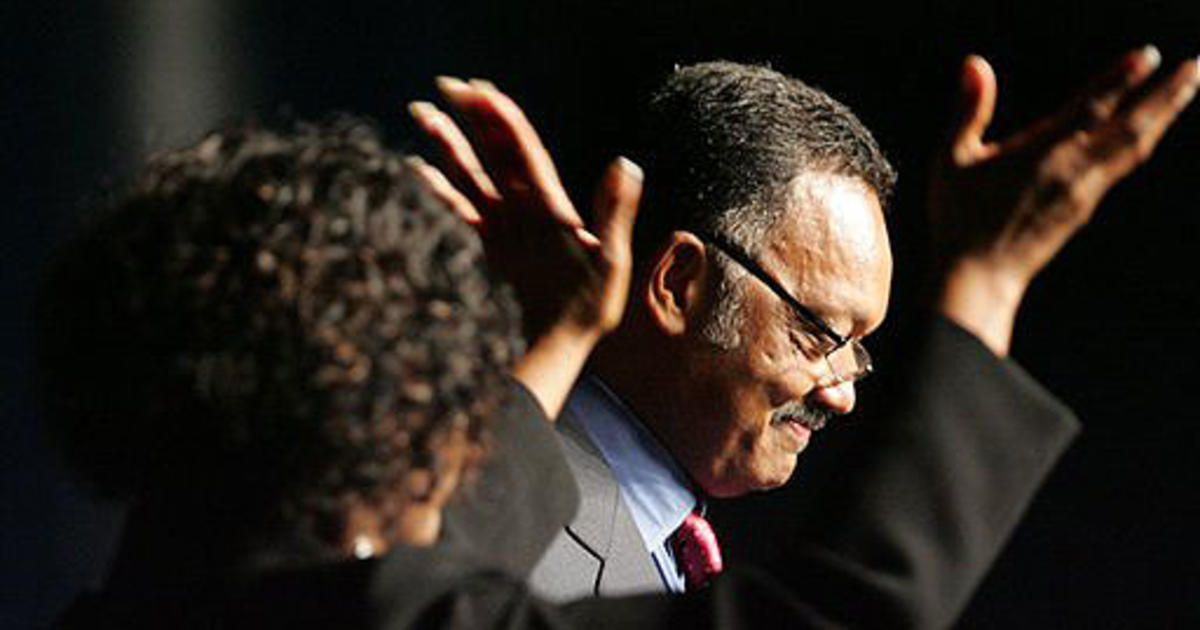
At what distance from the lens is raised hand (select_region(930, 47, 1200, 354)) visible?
41.1 inches

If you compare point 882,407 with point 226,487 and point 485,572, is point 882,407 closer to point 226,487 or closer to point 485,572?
point 485,572

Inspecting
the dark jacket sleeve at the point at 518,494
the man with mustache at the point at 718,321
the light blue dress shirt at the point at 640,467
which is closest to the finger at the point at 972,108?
the dark jacket sleeve at the point at 518,494


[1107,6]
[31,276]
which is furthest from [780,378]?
[1107,6]

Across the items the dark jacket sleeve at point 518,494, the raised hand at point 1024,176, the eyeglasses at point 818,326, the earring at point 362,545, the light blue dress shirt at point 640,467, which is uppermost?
the raised hand at point 1024,176

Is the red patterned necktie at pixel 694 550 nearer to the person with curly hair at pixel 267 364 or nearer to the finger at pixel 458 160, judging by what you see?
the finger at pixel 458 160

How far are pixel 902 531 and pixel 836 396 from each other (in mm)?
1090

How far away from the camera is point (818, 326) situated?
2.14m

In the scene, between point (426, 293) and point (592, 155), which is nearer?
point (426, 293)

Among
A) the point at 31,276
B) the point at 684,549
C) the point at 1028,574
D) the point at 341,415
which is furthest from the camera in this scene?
the point at 1028,574

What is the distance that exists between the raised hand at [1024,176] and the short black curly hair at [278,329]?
0.24 metres

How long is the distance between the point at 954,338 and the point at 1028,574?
249 centimetres

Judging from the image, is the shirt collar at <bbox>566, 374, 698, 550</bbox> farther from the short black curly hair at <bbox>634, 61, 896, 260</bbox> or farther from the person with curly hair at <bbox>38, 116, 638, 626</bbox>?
the person with curly hair at <bbox>38, 116, 638, 626</bbox>

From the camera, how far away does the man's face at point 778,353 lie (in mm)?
2115

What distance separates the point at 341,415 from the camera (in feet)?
3.54
